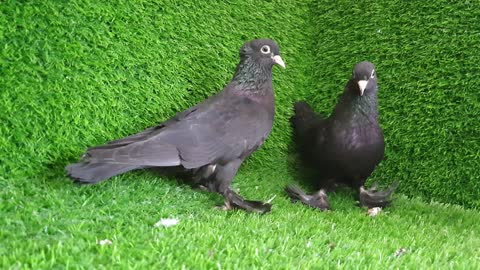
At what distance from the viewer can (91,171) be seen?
7.22 feet

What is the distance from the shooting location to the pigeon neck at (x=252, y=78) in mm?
2889

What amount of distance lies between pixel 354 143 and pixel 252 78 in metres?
0.82

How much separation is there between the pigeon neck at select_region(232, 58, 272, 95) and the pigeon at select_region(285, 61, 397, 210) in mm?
588

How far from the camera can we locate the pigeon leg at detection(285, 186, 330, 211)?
118 inches

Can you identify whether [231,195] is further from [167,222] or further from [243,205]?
[167,222]

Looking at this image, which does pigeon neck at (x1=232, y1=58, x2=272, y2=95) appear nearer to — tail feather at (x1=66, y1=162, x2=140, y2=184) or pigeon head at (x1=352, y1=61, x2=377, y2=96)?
pigeon head at (x1=352, y1=61, x2=377, y2=96)

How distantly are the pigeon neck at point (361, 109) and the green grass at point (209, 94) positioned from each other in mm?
489

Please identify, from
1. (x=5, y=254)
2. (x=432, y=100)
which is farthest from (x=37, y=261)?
(x=432, y=100)

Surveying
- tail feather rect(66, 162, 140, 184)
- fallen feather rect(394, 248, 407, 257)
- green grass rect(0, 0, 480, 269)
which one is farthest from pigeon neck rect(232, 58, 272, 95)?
fallen feather rect(394, 248, 407, 257)

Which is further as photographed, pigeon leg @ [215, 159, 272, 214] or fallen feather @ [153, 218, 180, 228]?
pigeon leg @ [215, 159, 272, 214]

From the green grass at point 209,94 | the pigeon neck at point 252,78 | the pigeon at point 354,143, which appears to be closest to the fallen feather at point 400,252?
the green grass at point 209,94

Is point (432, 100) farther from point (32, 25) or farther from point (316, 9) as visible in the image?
point (32, 25)

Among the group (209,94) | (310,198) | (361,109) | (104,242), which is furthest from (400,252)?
(209,94)

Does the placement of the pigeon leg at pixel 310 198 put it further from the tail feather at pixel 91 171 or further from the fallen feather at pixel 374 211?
the tail feather at pixel 91 171
